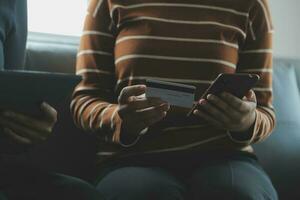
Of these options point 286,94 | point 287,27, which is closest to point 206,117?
point 286,94

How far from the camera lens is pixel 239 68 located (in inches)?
49.2

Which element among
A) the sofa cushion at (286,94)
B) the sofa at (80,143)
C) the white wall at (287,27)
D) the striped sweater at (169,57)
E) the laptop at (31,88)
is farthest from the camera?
the white wall at (287,27)

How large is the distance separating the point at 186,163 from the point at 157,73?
215 millimetres

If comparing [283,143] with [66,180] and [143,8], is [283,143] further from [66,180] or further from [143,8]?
[66,180]

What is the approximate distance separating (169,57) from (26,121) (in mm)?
364

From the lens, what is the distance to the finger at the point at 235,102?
1.00 metres

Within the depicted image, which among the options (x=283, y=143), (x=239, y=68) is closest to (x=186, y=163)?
(x=239, y=68)

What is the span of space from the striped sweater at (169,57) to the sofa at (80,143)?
0.14m

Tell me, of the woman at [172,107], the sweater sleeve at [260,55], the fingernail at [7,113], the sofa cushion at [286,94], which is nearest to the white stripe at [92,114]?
the woman at [172,107]

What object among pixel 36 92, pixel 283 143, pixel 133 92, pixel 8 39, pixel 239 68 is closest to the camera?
pixel 36 92

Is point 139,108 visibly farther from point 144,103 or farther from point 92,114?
point 92,114

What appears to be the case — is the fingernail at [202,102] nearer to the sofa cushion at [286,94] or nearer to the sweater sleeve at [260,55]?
the sweater sleeve at [260,55]

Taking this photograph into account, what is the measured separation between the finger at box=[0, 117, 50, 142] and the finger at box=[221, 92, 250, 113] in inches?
14.6

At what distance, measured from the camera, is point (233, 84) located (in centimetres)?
98
